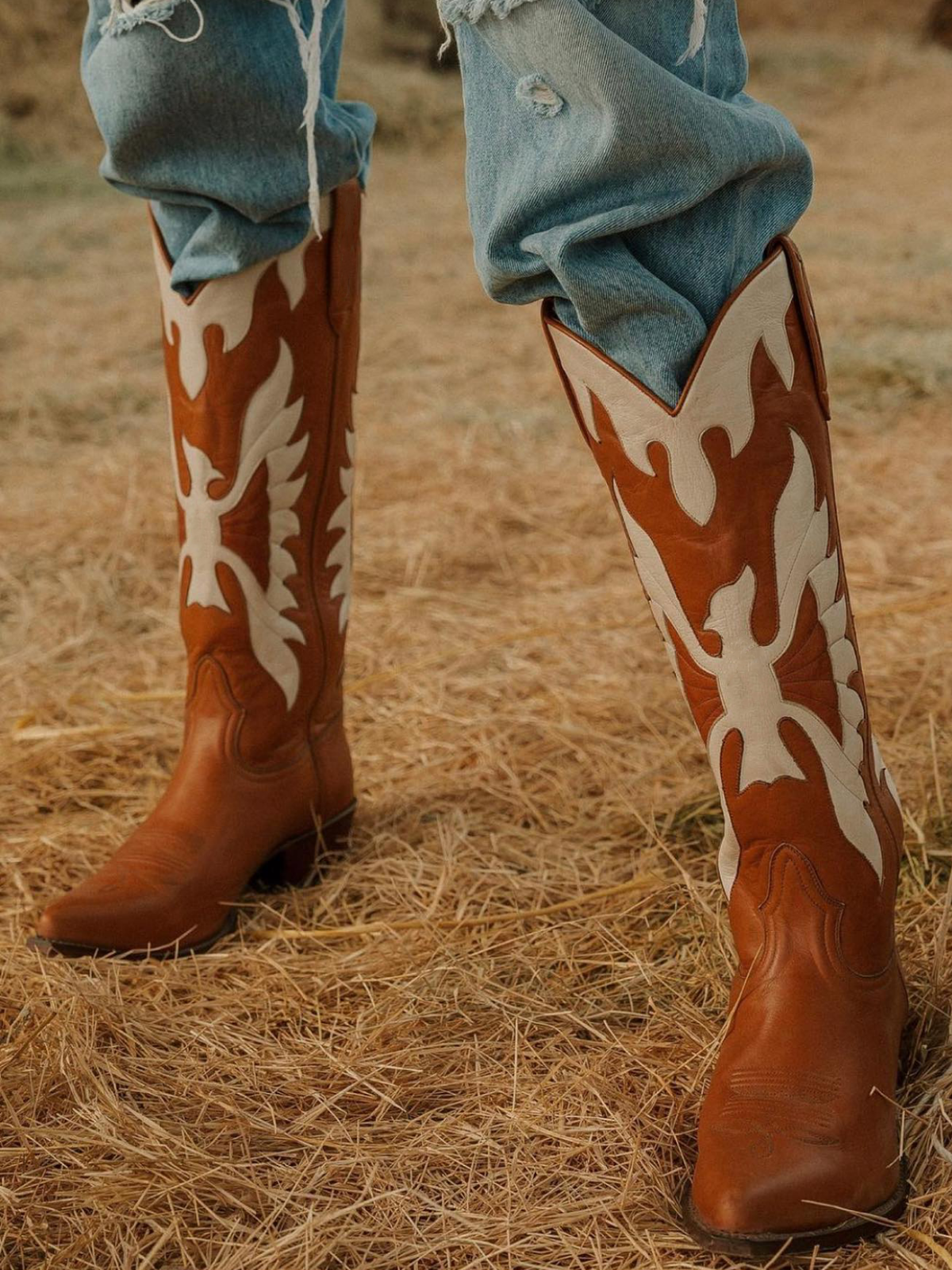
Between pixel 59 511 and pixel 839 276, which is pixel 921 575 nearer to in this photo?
pixel 59 511

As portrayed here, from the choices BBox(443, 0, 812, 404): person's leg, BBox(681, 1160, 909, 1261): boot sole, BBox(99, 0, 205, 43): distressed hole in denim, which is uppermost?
BBox(99, 0, 205, 43): distressed hole in denim

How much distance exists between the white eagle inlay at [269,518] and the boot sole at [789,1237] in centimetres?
66

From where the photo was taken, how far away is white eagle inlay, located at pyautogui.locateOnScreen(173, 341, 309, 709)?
1.21 meters

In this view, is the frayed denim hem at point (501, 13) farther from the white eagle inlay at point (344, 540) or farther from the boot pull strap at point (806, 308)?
the white eagle inlay at point (344, 540)

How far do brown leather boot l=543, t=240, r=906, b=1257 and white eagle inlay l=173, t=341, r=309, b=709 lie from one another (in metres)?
0.38

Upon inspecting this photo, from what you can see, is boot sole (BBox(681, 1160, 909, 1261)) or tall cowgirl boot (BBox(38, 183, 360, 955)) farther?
tall cowgirl boot (BBox(38, 183, 360, 955))

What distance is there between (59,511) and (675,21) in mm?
1930

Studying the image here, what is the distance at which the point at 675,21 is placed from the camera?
789 mm

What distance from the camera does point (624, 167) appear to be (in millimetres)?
763

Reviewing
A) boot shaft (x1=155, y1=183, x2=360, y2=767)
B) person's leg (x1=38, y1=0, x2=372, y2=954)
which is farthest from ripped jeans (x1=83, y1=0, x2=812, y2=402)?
boot shaft (x1=155, y1=183, x2=360, y2=767)

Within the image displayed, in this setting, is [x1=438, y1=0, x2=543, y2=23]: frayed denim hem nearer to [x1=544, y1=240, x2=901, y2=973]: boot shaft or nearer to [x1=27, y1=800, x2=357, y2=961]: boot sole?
[x1=544, y1=240, x2=901, y2=973]: boot shaft

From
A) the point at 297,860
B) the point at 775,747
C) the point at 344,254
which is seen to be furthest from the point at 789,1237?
the point at 344,254

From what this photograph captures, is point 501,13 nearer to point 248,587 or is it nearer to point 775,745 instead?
point 775,745

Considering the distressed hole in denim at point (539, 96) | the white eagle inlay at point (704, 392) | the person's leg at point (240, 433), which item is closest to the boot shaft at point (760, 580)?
the white eagle inlay at point (704, 392)
